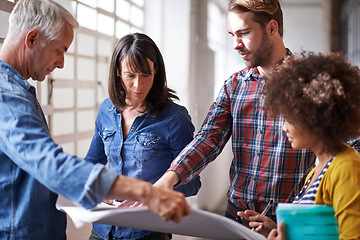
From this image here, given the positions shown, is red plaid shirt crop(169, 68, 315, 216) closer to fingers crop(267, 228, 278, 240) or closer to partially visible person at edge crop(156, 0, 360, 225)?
partially visible person at edge crop(156, 0, 360, 225)

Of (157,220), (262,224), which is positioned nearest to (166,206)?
(157,220)

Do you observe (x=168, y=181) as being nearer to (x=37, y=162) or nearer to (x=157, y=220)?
(x=157, y=220)

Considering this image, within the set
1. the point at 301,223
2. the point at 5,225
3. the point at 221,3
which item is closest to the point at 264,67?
the point at 301,223

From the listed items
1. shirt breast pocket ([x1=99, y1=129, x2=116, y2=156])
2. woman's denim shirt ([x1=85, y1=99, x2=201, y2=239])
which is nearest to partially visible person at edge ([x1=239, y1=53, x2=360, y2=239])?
woman's denim shirt ([x1=85, y1=99, x2=201, y2=239])

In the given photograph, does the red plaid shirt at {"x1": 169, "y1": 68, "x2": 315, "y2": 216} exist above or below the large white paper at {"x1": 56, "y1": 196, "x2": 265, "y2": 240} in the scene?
above

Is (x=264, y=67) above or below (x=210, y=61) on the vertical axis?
below

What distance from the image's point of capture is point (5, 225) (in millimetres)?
1082

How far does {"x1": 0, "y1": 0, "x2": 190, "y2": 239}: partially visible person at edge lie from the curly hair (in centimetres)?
43

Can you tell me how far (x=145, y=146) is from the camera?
1.58 meters

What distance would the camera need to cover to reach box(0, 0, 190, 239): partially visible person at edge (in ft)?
3.12

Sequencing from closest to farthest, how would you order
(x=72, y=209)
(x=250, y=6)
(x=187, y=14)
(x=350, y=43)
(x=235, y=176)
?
1. (x=72, y=209)
2. (x=250, y=6)
3. (x=235, y=176)
4. (x=187, y=14)
5. (x=350, y=43)

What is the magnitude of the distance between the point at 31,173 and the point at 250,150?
2.99 ft

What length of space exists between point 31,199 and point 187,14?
2.83 metres

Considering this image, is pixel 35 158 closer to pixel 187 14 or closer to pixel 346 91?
pixel 346 91
